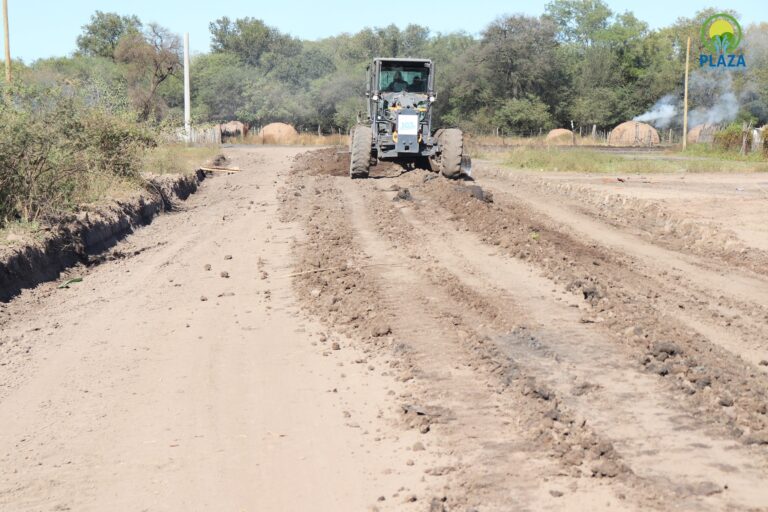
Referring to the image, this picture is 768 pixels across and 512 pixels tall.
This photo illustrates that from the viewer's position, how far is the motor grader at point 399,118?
22312 millimetres

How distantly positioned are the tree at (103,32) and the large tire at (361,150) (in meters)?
72.3

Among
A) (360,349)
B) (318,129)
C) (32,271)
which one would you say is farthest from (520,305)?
(318,129)

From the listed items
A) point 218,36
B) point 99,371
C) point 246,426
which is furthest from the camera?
point 218,36

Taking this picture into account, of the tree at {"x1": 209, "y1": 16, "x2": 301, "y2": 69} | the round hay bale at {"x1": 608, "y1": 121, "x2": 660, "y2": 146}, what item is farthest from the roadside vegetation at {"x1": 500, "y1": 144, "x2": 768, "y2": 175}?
the tree at {"x1": 209, "y1": 16, "x2": 301, "y2": 69}

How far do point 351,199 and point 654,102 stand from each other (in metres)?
59.9

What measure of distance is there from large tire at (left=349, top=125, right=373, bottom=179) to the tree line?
39035 millimetres

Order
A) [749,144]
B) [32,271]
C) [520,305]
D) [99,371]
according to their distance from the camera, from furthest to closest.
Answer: [749,144] < [32,271] < [520,305] < [99,371]

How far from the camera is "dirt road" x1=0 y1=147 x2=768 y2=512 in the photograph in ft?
16.8

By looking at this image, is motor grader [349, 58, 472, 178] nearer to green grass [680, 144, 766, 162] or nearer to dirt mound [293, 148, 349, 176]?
dirt mound [293, 148, 349, 176]

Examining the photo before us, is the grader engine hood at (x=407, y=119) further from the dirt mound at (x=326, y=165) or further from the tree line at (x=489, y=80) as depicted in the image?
the tree line at (x=489, y=80)

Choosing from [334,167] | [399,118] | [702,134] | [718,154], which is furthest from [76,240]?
[702,134]

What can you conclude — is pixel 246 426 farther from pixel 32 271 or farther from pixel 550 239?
pixel 550 239

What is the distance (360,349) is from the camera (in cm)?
778

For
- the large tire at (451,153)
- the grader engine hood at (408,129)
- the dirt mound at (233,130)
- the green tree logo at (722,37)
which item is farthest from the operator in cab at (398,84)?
the green tree logo at (722,37)
